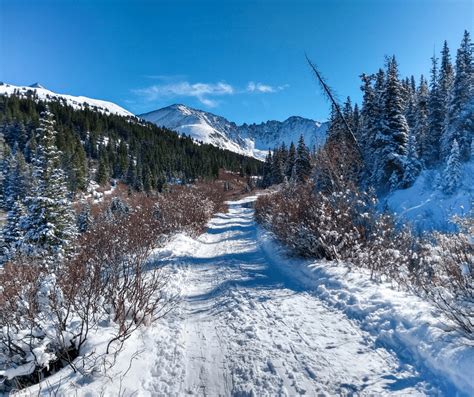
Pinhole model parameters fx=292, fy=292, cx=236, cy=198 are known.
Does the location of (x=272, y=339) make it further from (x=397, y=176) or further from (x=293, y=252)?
(x=397, y=176)

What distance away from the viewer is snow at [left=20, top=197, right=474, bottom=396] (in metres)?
3.56

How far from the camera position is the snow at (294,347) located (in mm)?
3560

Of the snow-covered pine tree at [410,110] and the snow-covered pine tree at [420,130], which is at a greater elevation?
the snow-covered pine tree at [410,110]

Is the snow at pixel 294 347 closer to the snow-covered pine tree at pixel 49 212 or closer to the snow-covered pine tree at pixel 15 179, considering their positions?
the snow-covered pine tree at pixel 49 212

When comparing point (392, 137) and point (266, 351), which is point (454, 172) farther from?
point (266, 351)

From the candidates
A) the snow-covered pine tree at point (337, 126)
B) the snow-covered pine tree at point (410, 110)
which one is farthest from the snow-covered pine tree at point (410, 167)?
the snow-covered pine tree at point (410, 110)

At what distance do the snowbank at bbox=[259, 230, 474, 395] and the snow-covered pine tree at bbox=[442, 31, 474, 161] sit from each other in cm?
2685

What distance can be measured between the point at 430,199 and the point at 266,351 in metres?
24.3

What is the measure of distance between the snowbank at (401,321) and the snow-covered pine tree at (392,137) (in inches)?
852

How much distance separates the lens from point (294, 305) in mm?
6258

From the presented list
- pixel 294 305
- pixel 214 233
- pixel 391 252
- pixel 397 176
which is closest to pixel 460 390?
pixel 294 305

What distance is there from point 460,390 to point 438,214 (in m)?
21.7

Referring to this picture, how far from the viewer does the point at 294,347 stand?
4.50 m

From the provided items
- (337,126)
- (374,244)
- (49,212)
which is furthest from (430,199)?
(49,212)
